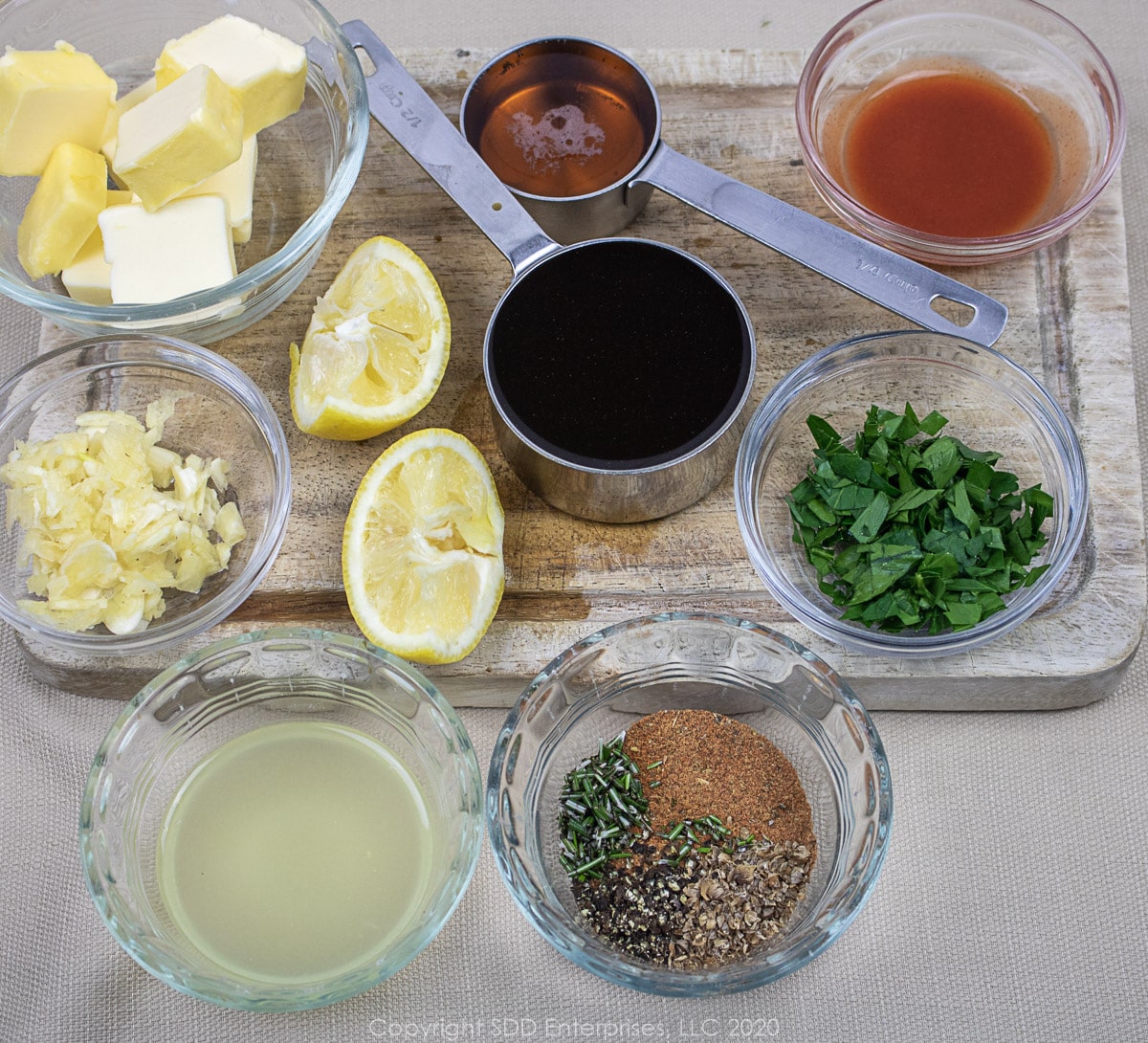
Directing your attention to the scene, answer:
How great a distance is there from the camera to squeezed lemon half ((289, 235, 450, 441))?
2.04 meters

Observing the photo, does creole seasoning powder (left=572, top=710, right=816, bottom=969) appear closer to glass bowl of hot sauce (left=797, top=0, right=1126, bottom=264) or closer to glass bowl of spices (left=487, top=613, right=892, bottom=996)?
glass bowl of spices (left=487, top=613, right=892, bottom=996)

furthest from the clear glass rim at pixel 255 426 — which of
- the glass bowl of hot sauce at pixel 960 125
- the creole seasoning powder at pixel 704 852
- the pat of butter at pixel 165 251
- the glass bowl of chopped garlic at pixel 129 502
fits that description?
A: the glass bowl of hot sauce at pixel 960 125

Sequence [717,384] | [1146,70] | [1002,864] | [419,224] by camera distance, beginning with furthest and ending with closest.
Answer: [1146,70], [419,224], [1002,864], [717,384]

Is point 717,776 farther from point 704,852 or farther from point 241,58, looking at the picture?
point 241,58

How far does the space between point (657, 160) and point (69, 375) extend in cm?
111

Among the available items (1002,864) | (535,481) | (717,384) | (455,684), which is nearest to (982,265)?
(717,384)

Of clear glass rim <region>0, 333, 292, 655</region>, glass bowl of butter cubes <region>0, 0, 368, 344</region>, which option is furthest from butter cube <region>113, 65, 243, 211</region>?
clear glass rim <region>0, 333, 292, 655</region>

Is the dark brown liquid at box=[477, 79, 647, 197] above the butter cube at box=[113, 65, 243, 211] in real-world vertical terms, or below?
above

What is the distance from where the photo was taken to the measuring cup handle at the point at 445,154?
2.07 metres

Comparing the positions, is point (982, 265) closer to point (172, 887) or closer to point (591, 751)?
point (591, 751)

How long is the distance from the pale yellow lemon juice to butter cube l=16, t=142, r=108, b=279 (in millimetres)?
879

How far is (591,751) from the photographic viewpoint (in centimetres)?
210

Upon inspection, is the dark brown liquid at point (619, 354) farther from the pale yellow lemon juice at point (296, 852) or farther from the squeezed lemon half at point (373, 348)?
the pale yellow lemon juice at point (296, 852)

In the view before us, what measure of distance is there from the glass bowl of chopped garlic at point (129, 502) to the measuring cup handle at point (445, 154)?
49 cm
